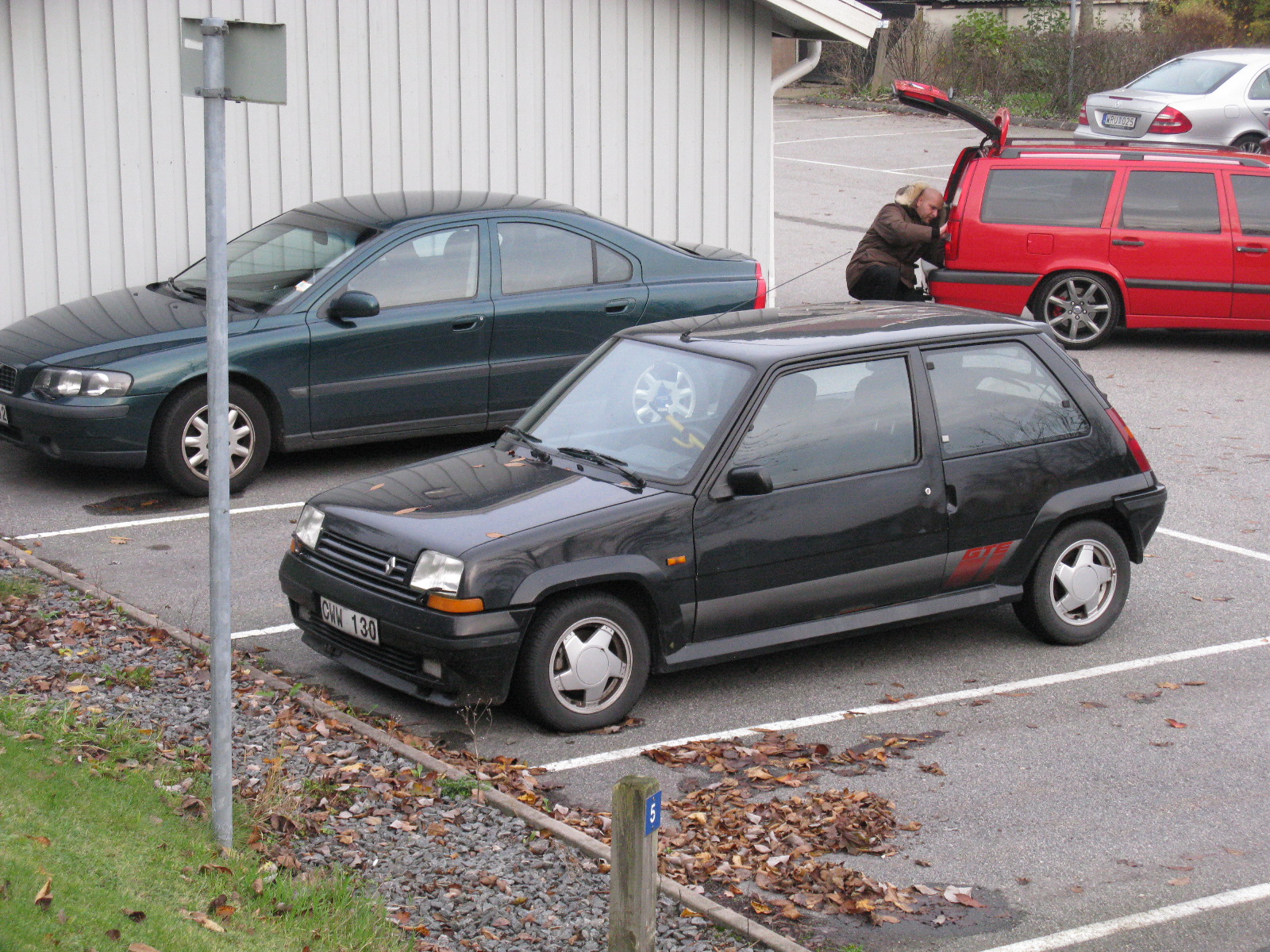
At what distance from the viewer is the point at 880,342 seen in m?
7.25

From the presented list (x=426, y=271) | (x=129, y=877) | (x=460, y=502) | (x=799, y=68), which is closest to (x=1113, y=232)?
(x=799, y=68)

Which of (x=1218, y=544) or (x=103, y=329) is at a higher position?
(x=103, y=329)

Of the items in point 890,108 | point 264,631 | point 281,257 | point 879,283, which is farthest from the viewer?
point 890,108

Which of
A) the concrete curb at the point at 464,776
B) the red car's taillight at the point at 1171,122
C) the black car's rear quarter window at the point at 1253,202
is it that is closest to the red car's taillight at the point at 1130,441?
the concrete curb at the point at 464,776

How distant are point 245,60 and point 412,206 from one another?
20.0ft

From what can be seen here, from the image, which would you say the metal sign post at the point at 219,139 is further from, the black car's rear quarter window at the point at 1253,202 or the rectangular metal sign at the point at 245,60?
the black car's rear quarter window at the point at 1253,202

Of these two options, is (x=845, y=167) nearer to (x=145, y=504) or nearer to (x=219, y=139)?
(x=145, y=504)

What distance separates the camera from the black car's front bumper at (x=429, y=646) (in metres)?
6.19

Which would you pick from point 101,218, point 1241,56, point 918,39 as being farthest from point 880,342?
point 918,39

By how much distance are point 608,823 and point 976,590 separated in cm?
258

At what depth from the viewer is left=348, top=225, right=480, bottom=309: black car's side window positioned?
402 inches

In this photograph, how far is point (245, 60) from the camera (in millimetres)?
4645

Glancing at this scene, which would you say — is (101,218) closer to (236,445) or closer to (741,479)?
(236,445)

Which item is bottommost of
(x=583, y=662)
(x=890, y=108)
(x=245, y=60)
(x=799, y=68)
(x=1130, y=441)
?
(x=583, y=662)
